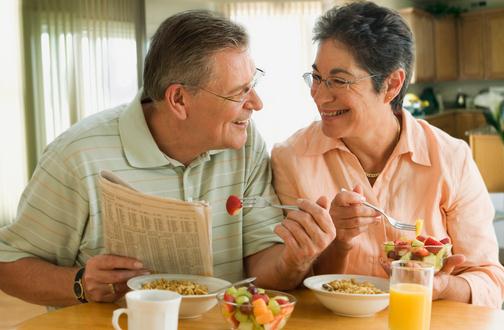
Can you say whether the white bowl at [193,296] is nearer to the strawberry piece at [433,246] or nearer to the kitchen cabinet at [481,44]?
the strawberry piece at [433,246]

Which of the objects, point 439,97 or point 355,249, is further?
point 439,97

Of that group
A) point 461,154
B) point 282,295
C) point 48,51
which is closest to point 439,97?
point 48,51

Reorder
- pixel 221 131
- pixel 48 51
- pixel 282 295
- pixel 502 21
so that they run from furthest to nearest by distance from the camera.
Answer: pixel 502 21 < pixel 48 51 < pixel 221 131 < pixel 282 295

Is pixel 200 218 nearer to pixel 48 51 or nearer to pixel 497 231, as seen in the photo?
pixel 497 231

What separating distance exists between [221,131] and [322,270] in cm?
45

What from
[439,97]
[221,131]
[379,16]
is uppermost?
[379,16]

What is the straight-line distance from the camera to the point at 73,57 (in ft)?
17.9

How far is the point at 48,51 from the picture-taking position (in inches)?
211

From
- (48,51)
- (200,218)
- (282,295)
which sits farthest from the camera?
(48,51)

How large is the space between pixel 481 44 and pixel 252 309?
9.24 meters

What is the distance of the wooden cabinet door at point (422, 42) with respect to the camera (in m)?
8.36

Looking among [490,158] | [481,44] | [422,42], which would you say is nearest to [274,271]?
[490,158]

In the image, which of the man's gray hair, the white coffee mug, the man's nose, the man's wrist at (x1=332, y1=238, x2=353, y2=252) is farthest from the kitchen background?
the white coffee mug

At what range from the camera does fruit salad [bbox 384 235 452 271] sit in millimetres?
1551
